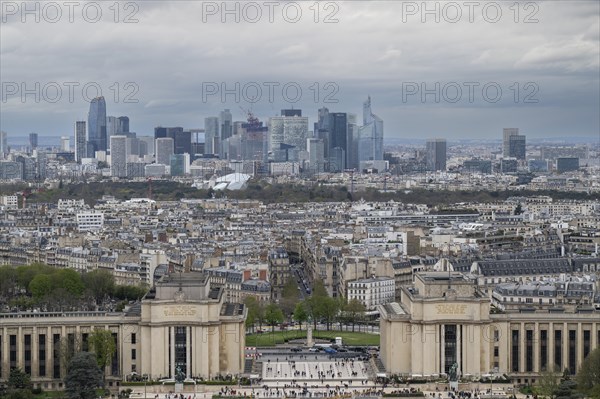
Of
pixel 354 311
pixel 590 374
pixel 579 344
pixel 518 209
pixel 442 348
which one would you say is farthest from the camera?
pixel 518 209

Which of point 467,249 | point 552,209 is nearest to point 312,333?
point 467,249

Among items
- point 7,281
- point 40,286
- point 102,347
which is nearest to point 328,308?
point 40,286

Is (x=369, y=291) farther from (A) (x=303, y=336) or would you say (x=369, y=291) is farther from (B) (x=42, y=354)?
(B) (x=42, y=354)

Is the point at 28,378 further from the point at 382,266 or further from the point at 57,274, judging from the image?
the point at 382,266

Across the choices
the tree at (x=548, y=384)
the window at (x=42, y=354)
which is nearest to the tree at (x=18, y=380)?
the window at (x=42, y=354)

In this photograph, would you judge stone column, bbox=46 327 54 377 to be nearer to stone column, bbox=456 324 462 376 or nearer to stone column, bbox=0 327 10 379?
stone column, bbox=0 327 10 379
